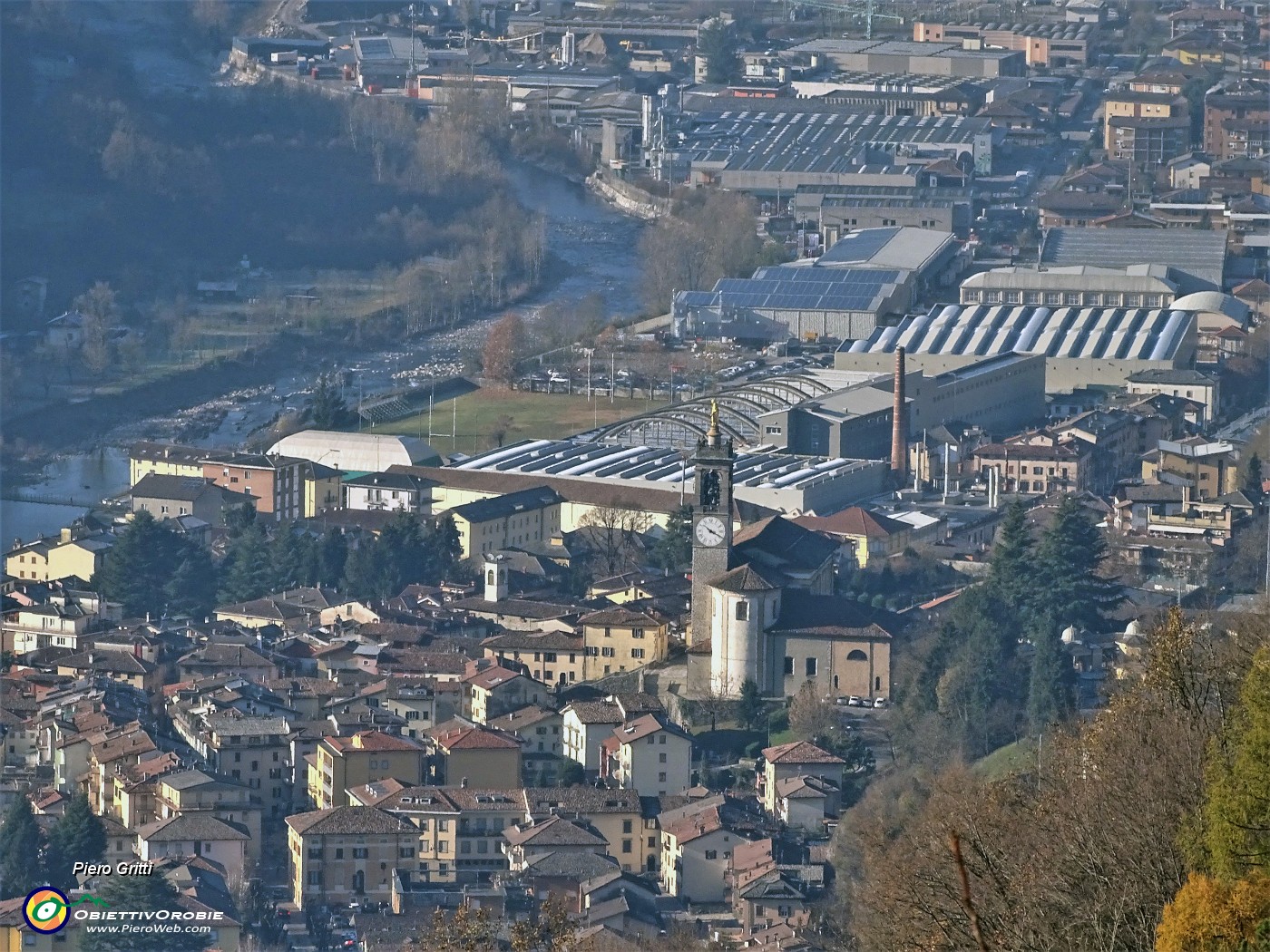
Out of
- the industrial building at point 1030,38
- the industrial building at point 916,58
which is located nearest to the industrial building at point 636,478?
the industrial building at point 916,58

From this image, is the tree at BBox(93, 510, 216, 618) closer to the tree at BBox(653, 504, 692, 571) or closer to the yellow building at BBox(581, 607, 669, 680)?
the tree at BBox(653, 504, 692, 571)

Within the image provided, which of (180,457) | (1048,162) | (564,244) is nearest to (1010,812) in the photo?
(180,457)

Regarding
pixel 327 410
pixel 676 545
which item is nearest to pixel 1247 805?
pixel 676 545

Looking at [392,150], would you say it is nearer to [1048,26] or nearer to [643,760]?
[1048,26]

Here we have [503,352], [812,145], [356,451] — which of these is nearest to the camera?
[356,451]

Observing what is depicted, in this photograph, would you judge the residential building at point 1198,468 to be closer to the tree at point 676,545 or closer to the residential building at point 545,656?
the tree at point 676,545

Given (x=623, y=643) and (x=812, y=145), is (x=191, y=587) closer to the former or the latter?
(x=623, y=643)
